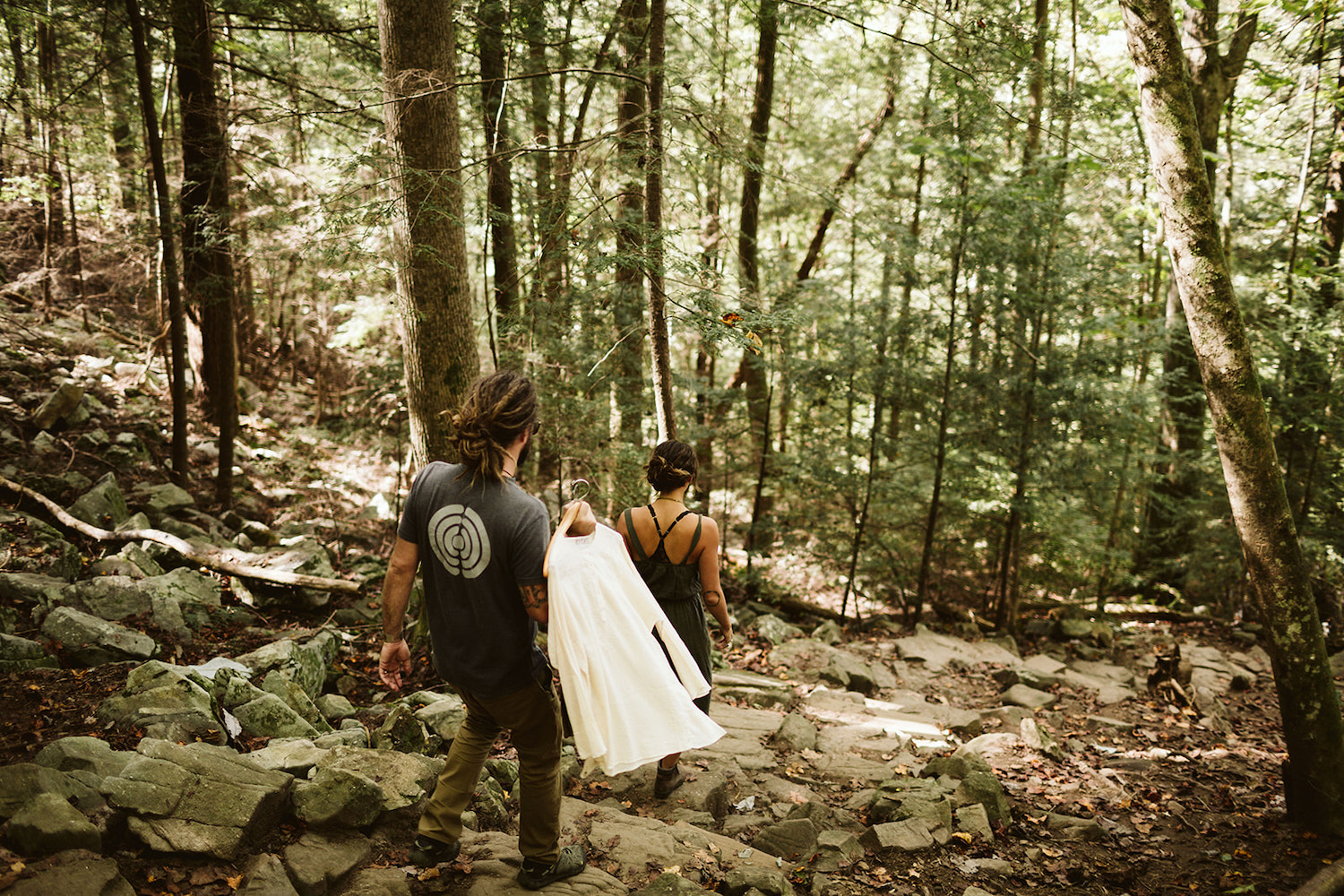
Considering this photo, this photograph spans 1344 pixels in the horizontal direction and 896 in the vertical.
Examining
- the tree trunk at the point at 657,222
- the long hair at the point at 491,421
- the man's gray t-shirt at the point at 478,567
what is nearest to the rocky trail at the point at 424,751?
the man's gray t-shirt at the point at 478,567

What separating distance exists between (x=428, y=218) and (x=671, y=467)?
116 inches

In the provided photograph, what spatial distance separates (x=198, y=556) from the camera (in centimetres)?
708

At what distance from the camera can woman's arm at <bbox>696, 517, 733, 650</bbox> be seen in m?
4.11

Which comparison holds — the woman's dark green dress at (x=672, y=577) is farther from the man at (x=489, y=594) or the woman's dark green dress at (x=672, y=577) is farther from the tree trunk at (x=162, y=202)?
the tree trunk at (x=162, y=202)

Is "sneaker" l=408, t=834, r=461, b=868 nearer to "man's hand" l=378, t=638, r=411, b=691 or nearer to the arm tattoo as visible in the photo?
"man's hand" l=378, t=638, r=411, b=691

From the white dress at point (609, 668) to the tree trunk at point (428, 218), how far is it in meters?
2.94

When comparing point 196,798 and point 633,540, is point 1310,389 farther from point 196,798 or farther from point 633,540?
point 196,798

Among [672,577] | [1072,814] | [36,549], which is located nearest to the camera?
[672,577]

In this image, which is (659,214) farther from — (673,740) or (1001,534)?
(1001,534)

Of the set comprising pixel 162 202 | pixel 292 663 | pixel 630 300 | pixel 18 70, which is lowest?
pixel 292 663

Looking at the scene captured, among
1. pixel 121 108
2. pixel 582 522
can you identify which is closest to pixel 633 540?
pixel 582 522

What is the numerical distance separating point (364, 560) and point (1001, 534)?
32.1ft

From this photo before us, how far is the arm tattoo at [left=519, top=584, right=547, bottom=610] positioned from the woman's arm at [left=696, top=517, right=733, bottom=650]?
56.4 inches

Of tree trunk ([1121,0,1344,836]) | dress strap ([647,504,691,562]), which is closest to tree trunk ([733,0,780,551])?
tree trunk ([1121,0,1344,836])
